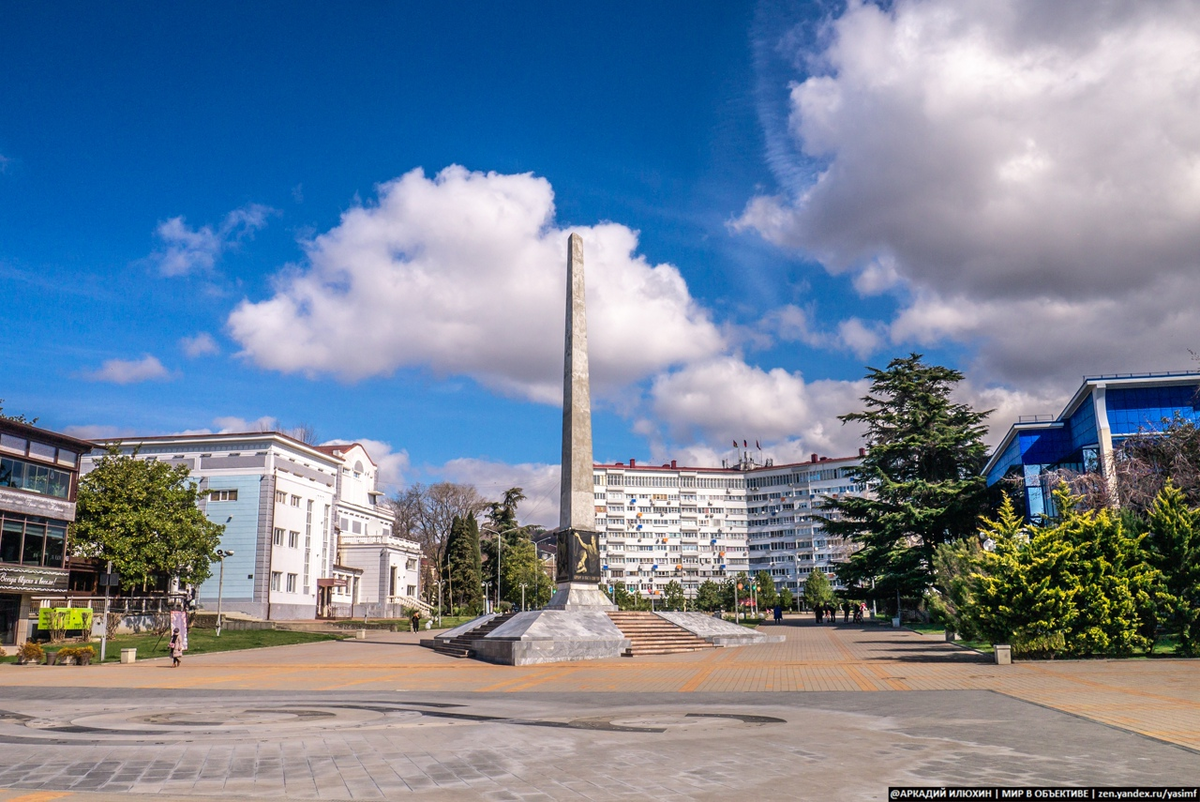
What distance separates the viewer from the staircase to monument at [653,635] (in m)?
28.6

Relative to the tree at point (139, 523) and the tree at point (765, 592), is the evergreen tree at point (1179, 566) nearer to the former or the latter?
the tree at point (139, 523)

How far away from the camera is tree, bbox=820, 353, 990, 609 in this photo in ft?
152

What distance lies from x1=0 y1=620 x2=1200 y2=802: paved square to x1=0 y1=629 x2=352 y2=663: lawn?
499 inches

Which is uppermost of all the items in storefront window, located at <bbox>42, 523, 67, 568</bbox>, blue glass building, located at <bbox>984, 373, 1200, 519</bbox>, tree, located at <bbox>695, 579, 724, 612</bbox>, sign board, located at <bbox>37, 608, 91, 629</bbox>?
blue glass building, located at <bbox>984, 373, 1200, 519</bbox>

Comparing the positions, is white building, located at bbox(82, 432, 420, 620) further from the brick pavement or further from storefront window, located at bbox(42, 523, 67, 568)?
the brick pavement

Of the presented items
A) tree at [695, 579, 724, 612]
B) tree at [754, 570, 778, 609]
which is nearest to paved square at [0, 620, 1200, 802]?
tree at [695, 579, 724, 612]

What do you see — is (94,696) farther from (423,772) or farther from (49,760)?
(423,772)

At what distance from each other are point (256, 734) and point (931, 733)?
7.16m

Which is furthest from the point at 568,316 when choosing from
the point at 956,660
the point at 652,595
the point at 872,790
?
the point at 652,595

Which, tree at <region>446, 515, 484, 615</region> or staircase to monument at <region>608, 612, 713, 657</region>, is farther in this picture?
tree at <region>446, 515, 484, 615</region>

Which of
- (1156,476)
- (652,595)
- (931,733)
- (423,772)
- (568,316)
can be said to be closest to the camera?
(423,772)

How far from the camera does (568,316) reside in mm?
34969

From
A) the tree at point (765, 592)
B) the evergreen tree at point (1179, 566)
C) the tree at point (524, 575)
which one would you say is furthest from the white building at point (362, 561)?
the evergreen tree at point (1179, 566)

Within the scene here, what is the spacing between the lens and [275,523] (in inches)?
2114
